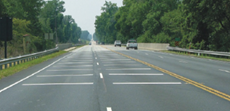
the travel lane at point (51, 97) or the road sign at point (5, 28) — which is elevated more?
the road sign at point (5, 28)

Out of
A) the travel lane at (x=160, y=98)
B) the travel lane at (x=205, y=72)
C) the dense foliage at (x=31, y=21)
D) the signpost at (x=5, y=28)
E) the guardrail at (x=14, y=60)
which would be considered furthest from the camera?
the dense foliage at (x=31, y=21)

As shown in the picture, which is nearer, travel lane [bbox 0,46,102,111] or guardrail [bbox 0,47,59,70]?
travel lane [bbox 0,46,102,111]

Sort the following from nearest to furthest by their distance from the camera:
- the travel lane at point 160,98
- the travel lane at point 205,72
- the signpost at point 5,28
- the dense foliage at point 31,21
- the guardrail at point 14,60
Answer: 1. the travel lane at point 160,98
2. the travel lane at point 205,72
3. the guardrail at point 14,60
4. the signpost at point 5,28
5. the dense foliage at point 31,21

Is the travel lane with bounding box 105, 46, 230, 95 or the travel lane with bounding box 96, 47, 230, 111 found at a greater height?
the travel lane with bounding box 96, 47, 230, 111

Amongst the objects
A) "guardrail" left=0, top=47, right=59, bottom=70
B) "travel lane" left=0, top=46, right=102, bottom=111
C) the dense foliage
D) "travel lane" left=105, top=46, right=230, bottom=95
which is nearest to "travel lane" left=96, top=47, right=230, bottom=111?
"travel lane" left=0, top=46, right=102, bottom=111

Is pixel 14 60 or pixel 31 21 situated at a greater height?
pixel 31 21

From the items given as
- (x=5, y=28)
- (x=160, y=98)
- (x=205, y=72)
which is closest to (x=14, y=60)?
(x=5, y=28)

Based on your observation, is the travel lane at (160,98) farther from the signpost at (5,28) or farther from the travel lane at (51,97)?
the signpost at (5,28)

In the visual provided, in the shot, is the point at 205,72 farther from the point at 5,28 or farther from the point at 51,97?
the point at 5,28

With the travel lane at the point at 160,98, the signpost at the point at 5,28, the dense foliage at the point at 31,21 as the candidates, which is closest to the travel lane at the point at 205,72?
the travel lane at the point at 160,98

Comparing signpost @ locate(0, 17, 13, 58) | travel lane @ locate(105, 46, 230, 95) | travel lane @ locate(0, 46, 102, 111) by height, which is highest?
signpost @ locate(0, 17, 13, 58)

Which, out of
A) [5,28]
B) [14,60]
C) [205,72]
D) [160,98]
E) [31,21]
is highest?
[31,21]

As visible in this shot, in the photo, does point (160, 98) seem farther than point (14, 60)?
No

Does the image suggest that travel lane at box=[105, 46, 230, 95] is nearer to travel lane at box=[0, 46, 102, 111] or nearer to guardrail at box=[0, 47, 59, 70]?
travel lane at box=[0, 46, 102, 111]
